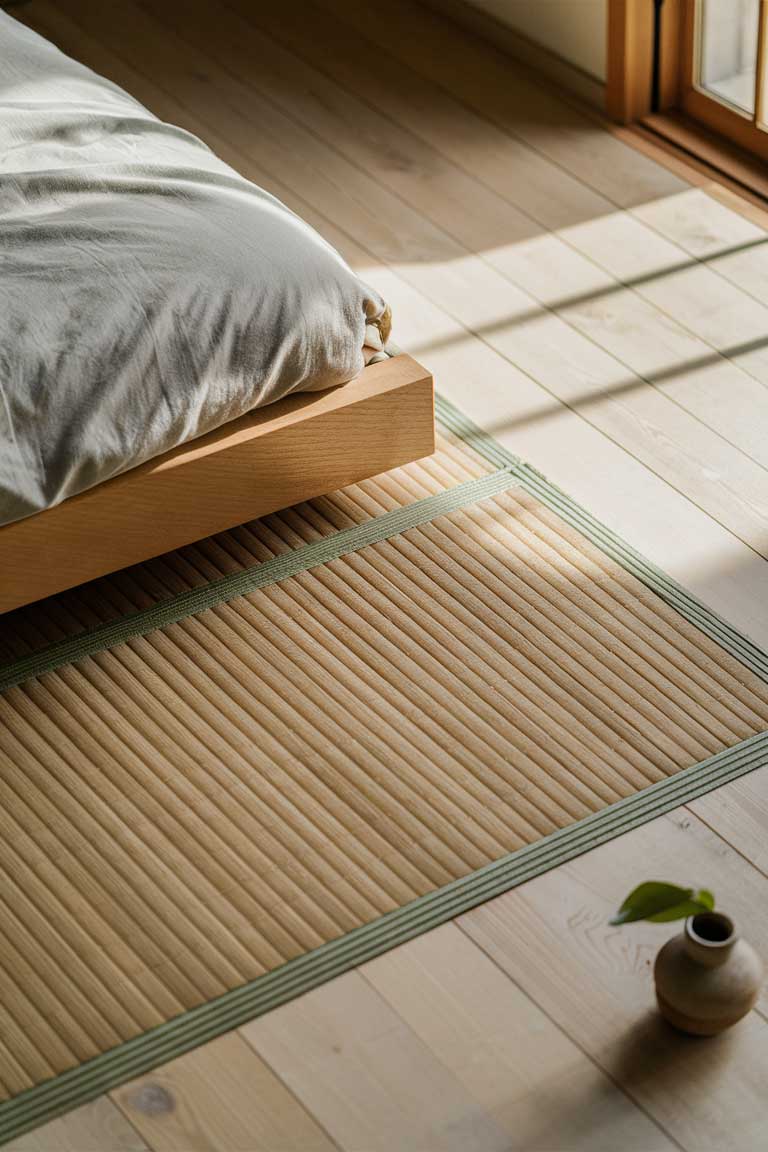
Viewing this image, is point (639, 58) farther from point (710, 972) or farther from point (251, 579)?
point (710, 972)

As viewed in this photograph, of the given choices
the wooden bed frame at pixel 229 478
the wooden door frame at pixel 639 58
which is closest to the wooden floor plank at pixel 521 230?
the wooden door frame at pixel 639 58

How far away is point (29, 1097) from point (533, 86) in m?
2.73

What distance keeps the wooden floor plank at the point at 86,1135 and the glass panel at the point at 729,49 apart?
2510mm

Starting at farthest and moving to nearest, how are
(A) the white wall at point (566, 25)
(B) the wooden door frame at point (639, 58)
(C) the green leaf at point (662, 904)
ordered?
1. (A) the white wall at point (566, 25)
2. (B) the wooden door frame at point (639, 58)
3. (C) the green leaf at point (662, 904)

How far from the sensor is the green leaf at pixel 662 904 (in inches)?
62.1

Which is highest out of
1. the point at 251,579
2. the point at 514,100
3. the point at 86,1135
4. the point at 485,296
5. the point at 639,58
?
the point at 639,58

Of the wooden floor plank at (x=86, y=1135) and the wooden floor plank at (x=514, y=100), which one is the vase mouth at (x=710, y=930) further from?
the wooden floor plank at (x=514, y=100)

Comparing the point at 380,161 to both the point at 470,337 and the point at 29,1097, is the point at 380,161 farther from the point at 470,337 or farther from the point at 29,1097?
the point at 29,1097

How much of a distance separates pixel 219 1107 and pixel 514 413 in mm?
1399

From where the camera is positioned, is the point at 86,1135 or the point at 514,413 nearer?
the point at 86,1135

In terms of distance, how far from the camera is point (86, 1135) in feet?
5.45

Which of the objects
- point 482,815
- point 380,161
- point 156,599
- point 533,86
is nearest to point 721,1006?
point 482,815

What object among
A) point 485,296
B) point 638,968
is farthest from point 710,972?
point 485,296

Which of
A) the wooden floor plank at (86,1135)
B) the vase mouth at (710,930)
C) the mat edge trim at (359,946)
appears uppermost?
the vase mouth at (710,930)
